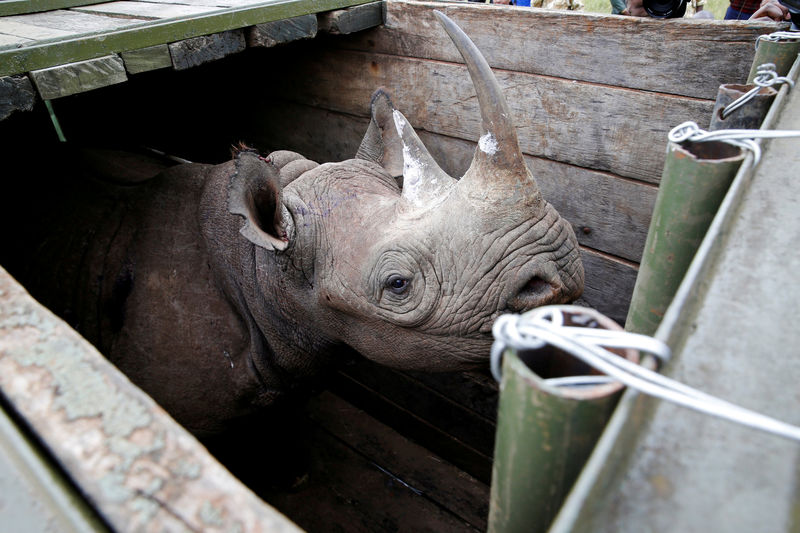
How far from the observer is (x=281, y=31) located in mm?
3240

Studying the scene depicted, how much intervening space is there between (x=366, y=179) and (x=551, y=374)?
2.22 metres

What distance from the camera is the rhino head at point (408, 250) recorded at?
230 cm

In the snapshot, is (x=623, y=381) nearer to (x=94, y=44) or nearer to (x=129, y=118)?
(x=94, y=44)

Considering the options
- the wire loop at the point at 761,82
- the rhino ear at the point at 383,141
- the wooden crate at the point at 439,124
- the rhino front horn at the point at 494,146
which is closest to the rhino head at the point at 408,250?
the rhino front horn at the point at 494,146

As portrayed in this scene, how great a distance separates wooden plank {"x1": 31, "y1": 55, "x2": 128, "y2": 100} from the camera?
2.36 m

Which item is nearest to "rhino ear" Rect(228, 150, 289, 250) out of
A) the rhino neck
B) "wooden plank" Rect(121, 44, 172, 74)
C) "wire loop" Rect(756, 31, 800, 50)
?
the rhino neck

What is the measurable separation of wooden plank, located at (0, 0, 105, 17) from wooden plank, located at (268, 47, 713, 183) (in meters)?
1.48

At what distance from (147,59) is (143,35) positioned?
4.0 inches

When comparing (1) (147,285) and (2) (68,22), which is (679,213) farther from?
(2) (68,22)

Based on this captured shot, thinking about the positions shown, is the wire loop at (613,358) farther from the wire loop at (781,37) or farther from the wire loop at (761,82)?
the wire loop at (781,37)

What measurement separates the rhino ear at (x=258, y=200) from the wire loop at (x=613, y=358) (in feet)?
5.98

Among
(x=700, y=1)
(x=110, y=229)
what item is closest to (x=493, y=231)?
(x=110, y=229)

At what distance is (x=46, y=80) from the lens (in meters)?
2.36

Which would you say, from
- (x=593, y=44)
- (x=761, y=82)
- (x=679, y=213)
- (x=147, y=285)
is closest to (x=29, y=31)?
(x=147, y=285)
